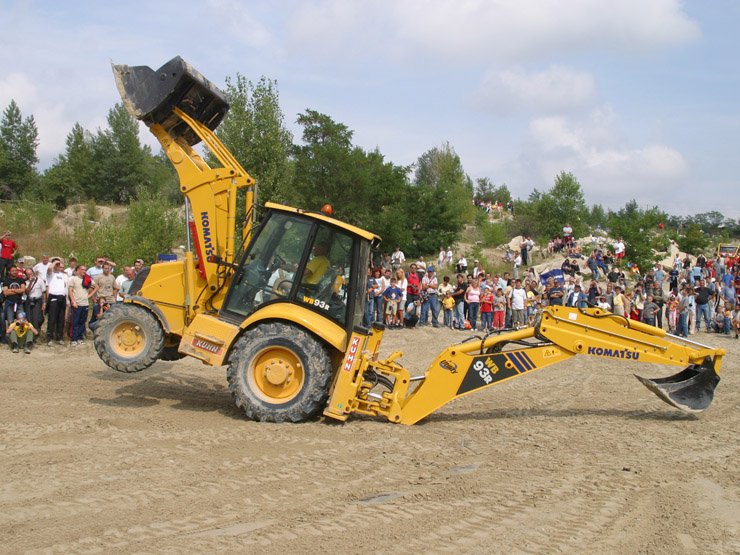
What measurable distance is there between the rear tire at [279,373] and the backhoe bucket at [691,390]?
3852 millimetres

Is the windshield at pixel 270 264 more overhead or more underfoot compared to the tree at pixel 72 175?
more underfoot

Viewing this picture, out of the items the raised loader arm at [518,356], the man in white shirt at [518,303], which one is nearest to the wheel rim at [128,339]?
the raised loader arm at [518,356]

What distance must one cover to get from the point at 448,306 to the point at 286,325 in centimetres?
1152

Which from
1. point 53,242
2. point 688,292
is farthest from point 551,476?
point 53,242

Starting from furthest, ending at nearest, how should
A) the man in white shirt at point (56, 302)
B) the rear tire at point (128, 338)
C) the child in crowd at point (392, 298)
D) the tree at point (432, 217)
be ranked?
the tree at point (432, 217), the child in crowd at point (392, 298), the man in white shirt at point (56, 302), the rear tire at point (128, 338)

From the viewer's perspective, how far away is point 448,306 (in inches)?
742

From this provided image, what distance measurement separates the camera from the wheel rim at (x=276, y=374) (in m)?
7.73

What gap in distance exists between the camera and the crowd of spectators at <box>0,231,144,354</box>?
1314 centimetres

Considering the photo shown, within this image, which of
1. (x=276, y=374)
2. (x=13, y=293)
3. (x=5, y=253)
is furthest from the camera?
(x=5, y=253)

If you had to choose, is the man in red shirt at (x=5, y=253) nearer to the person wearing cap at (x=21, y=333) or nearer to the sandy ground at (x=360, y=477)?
the person wearing cap at (x=21, y=333)

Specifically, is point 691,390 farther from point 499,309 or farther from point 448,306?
point 448,306

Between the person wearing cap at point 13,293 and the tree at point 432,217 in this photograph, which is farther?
the tree at point 432,217

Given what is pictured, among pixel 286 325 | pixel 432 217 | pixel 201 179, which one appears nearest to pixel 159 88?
pixel 201 179

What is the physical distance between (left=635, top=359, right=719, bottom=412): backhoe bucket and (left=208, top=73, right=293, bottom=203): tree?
63.1 ft
